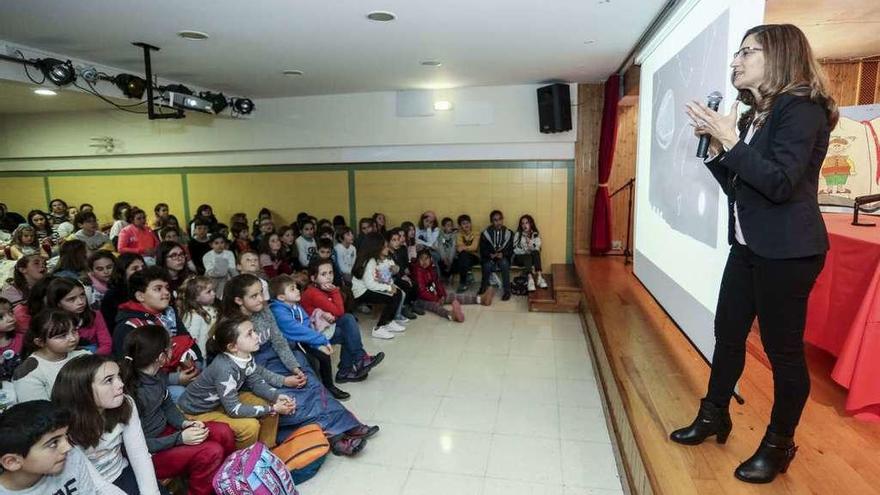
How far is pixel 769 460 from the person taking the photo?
1.66 meters

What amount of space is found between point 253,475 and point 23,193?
30.1ft

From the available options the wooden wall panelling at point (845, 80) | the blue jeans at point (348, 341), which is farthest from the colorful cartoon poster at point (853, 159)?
the blue jeans at point (348, 341)

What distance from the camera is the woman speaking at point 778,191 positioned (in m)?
1.41

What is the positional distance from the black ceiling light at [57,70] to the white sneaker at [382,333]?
135 inches

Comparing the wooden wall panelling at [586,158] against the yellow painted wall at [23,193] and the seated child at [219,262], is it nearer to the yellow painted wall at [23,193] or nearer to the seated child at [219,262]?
the seated child at [219,262]

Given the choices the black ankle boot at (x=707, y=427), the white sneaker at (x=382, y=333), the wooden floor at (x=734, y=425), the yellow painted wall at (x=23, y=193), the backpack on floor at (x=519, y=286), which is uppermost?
the yellow painted wall at (x=23, y=193)

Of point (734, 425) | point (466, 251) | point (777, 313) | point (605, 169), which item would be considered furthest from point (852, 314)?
point (466, 251)

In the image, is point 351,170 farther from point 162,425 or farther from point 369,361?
point 162,425

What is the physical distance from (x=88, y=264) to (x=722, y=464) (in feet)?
13.0

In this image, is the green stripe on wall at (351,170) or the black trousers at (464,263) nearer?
the black trousers at (464,263)

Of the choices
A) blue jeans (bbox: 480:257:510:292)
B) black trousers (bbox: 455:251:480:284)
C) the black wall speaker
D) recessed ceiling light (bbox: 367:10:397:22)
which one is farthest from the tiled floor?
the black wall speaker

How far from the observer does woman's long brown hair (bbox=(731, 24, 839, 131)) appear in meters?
1.45

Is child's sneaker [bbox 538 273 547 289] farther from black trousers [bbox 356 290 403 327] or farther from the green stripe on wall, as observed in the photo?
black trousers [bbox 356 290 403 327]

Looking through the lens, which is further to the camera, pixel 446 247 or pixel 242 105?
pixel 242 105
